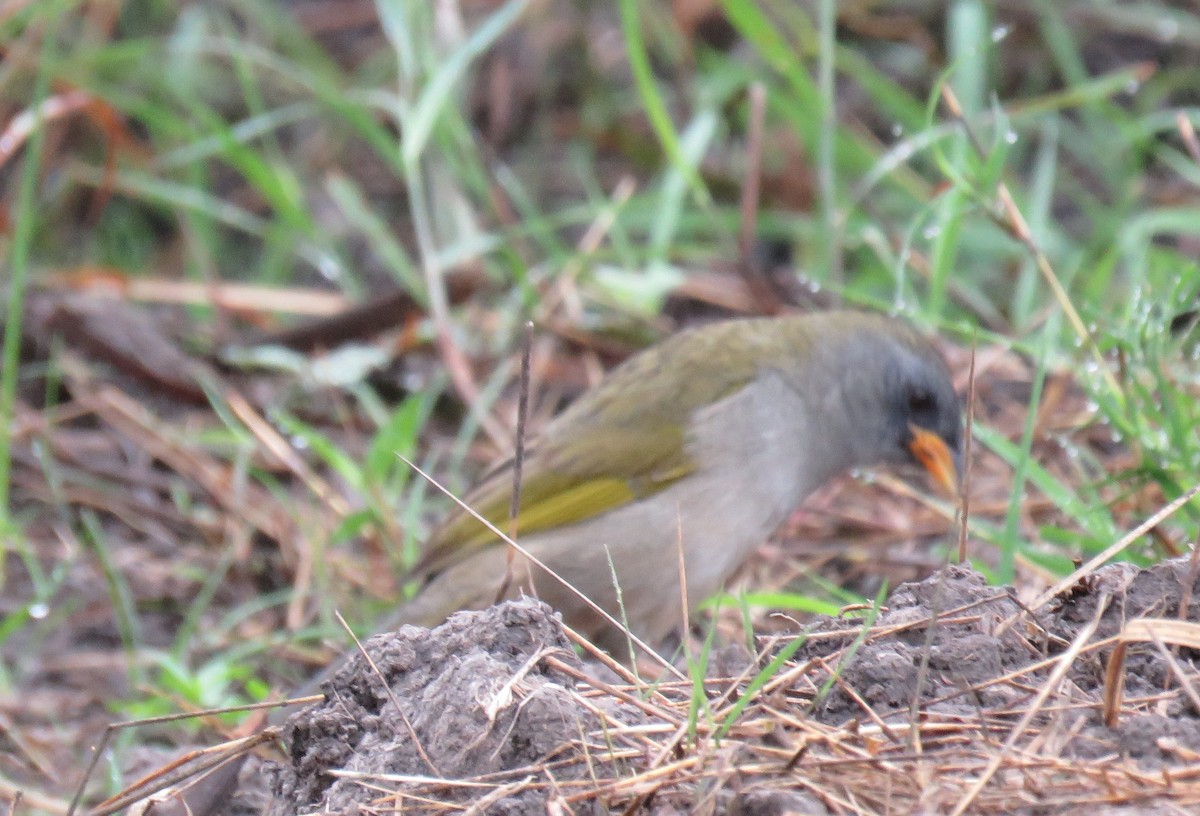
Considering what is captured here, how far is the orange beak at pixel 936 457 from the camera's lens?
4168 millimetres

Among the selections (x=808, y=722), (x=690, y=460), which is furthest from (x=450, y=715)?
(x=690, y=460)

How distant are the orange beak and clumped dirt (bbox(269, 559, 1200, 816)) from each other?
1.63 metres

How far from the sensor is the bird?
3.94 m

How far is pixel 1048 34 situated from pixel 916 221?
11.4 ft

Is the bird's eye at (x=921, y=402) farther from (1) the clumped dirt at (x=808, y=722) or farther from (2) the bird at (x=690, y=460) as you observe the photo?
(1) the clumped dirt at (x=808, y=722)

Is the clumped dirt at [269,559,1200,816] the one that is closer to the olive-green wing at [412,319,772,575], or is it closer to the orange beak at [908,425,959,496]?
the olive-green wing at [412,319,772,575]

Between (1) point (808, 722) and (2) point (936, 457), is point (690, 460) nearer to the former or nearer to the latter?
(2) point (936, 457)

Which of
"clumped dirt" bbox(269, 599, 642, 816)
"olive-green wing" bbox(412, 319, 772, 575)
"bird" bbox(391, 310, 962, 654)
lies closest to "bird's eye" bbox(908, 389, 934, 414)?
"bird" bbox(391, 310, 962, 654)

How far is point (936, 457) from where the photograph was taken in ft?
13.8

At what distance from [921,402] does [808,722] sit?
225 cm

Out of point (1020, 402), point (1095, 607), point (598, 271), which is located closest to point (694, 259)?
point (598, 271)

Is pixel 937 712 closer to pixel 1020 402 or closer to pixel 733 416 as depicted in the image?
pixel 733 416

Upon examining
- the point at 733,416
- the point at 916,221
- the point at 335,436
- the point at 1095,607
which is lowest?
the point at 335,436

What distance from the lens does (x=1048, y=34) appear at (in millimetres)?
6789
